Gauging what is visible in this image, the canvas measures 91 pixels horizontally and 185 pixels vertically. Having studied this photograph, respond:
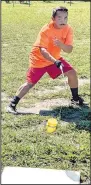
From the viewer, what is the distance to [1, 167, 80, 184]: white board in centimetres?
349

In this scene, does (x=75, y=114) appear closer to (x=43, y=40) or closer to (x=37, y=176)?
(x=43, y=40)

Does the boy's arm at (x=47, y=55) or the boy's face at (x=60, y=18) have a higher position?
the boy's face at (x=60, y=18)

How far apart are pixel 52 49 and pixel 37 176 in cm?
226

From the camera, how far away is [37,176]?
3.56 m

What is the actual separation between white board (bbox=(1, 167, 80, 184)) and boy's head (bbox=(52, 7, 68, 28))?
7.11ft

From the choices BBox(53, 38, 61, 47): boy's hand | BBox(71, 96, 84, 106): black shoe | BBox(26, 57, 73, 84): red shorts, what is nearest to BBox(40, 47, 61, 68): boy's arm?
BBox(53, 38, 61, 47): boy's hand

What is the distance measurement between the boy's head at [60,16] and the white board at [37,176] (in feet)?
7.11

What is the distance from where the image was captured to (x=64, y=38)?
5.32 metres

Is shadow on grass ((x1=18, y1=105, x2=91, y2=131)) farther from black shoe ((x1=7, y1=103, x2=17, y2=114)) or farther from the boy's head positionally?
the boy's head

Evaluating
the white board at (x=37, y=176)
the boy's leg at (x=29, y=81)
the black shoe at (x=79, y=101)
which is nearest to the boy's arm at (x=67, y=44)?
the boy's leg at (x=29, y=81)

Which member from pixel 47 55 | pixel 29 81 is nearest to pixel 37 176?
pixel 47 55

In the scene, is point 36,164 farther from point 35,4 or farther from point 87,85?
point 35,4

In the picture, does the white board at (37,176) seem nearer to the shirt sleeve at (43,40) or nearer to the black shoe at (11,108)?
the black shoe at (11,108)

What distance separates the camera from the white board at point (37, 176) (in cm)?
349
